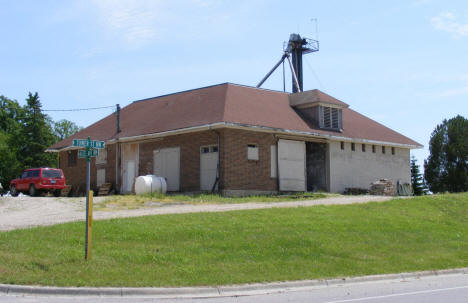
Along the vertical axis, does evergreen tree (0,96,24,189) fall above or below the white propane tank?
above

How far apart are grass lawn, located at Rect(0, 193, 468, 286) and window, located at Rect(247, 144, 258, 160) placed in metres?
8.75

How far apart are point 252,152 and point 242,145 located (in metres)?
0.76

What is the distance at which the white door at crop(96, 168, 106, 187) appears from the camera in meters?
34.3

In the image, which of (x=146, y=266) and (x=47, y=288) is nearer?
(x=47, y=288)

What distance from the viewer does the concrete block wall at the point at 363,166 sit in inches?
1264

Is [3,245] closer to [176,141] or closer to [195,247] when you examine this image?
[195,247]

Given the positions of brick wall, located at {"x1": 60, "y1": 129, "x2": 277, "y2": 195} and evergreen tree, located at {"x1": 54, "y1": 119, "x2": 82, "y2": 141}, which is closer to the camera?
brick wall, located at {"x1": 60, "y1": 129, "x2": 277, "y2": 195}

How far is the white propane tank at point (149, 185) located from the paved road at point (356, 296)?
17220mm

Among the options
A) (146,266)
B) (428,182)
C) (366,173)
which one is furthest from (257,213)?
(428,182)

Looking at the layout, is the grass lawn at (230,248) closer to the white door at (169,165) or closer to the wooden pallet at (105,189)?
the white door at (169,165)

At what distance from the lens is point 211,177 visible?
27.9 m

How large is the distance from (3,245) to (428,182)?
5230 centimetres

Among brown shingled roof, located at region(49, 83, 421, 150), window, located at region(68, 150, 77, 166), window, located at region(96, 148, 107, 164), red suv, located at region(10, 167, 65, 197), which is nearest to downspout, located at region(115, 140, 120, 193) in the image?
Answer: brown shingled roof, located at region(49, 83, 421, 150)

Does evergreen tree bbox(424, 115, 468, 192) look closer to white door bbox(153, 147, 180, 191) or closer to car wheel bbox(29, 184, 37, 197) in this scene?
white door bbox(153, 147, 180, 191)
